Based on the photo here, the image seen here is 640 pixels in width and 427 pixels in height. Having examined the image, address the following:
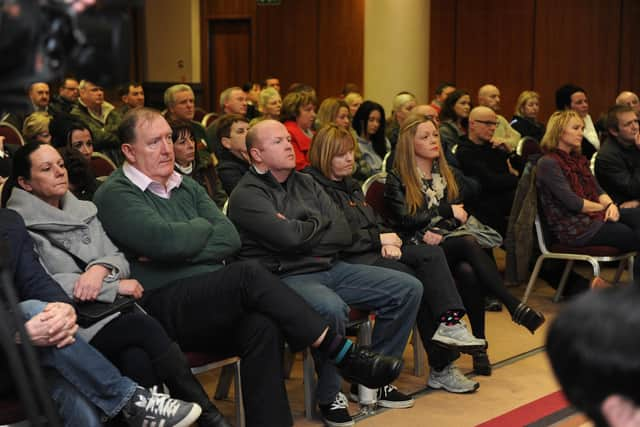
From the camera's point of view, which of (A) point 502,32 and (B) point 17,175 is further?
(A) point 502,32

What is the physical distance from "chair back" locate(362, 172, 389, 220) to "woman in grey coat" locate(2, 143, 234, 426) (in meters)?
1.59

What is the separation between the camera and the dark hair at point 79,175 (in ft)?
12.6

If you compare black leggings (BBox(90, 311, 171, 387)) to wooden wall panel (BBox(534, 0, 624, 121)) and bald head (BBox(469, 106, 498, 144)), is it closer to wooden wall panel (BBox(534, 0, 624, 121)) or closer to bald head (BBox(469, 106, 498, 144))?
bald head (BBox(469, 106, 498, 144))

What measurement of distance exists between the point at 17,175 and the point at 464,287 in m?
2.10

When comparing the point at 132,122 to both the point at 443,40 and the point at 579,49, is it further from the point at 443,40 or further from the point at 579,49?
the point at 443,40

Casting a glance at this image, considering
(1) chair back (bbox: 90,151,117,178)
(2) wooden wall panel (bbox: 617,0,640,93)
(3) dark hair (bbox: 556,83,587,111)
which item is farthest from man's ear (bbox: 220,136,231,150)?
(2) wooden wall panel (bbox: 617,0,640,93)

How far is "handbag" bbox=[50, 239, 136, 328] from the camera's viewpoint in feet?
9.89

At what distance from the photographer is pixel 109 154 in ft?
22.4

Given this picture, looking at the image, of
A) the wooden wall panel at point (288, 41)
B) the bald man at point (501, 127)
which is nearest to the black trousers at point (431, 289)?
the bald man at point (501, 127)

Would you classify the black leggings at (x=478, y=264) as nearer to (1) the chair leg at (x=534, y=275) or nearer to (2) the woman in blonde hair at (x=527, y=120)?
(1) the chair leg at (x=534, y=275)

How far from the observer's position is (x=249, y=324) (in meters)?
3.26

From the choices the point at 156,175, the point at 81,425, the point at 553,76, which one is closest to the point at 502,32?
the point at 553,76

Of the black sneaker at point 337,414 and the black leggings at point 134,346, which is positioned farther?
the black sneaker at point 337,414

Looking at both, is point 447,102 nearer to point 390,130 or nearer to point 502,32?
point 390,130
